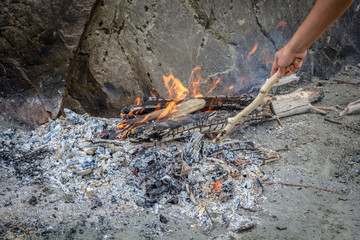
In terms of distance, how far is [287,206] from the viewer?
284 centimetres

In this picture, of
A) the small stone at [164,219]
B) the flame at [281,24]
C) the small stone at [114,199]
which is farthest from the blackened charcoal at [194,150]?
the flame at [281,24]

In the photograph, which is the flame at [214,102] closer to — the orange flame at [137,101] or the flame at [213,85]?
the flame at [213,85]

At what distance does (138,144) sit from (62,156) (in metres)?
0.94

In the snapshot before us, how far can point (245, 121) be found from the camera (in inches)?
167

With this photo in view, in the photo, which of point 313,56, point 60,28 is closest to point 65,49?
point 60,28

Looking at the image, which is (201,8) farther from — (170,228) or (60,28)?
(170,228)

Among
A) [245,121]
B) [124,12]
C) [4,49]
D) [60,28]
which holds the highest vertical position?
[124,12]

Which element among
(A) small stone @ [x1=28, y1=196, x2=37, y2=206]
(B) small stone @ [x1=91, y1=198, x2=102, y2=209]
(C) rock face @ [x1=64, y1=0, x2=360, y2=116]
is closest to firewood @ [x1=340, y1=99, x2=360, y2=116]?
(C) rock face @ [x1=64, y1=0, x2=360, y2=116]

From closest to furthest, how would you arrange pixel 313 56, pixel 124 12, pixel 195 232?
pixel 195 232 → pixel 124 12 → pixel 313 56

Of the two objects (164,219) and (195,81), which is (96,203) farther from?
(195,81)

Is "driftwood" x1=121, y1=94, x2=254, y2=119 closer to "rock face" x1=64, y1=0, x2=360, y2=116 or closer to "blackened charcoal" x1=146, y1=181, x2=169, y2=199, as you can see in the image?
"rock face" x1=64, y1=0, x2=360, y2=116

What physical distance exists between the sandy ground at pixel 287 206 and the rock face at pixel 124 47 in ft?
4.89

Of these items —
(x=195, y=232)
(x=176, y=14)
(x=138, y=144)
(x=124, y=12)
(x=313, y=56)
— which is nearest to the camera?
(x=195, y=232)

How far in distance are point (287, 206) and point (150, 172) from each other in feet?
5.04
